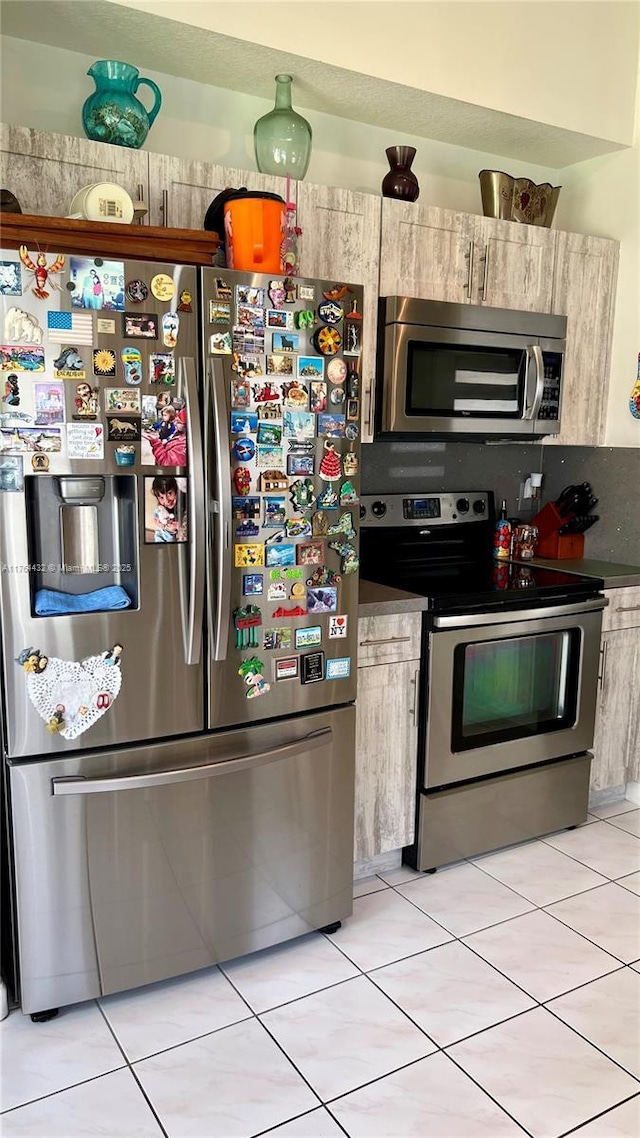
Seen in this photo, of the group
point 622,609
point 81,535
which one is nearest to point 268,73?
point 81,535

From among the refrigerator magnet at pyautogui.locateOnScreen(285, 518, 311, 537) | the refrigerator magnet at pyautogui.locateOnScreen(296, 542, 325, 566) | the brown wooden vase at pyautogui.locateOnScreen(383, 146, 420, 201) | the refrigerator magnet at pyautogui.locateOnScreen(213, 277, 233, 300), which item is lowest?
the refrigerator magnet at pyautogui.locateOnScreen(296, 542, 325, 566)

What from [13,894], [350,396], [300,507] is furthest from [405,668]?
[13,894]

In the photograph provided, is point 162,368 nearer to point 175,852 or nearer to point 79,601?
point 79,601

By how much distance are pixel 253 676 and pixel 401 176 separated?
5.90 feet

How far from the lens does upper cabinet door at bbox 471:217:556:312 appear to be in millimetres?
2961

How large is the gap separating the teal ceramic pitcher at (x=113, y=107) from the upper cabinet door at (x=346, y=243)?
52 cm

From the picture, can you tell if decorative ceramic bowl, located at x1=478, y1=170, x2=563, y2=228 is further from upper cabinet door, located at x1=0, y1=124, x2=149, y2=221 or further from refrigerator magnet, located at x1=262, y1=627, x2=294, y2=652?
refrigerator magnet, located at x1=262, y1=627, x2=294, y2=652

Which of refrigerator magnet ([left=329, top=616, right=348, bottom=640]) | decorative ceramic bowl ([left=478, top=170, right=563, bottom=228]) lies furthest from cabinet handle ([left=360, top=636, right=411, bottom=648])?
decorative ceramic bowl ([left=478, top=170, right=563, bottom=228])

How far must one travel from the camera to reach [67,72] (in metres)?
2.49

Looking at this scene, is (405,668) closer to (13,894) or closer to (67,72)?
(13,894)

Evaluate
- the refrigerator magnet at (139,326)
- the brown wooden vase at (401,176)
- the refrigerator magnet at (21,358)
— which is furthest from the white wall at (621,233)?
the refrigerator magnet at (21,358)

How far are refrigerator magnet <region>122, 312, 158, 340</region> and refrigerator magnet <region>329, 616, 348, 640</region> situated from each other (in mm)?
883

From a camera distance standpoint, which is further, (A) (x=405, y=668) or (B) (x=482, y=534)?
(B) (x=482, y=534)

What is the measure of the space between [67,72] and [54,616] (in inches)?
67.0
